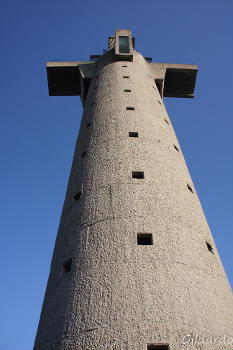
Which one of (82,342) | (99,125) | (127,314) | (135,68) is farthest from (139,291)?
(135,68)

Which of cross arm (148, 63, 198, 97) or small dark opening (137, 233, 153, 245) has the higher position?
cross arm (148, 63, 198, 97)

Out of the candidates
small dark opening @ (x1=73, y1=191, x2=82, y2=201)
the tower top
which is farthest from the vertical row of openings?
small dark opening @ (x1=73, y1=191, x2=82, y2=201)

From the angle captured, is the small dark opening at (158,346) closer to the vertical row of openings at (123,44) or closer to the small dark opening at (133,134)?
the small dark opening at (133,134)

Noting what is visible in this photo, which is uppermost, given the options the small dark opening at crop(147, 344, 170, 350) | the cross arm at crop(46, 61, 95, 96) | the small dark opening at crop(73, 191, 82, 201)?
the cross arm at crop(46, 61, 95, 96)

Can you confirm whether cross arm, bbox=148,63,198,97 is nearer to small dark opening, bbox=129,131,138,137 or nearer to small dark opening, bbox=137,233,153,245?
small dark opening, bbox=129,131,138,137

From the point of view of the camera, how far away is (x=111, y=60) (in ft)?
72.8

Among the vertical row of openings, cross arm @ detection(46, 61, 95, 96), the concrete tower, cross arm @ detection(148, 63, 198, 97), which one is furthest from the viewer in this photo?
cross arm @ detection(148, 63, 198, 97)

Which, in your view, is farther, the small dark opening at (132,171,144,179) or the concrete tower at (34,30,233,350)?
the small dark opening at (132,171,144,179)

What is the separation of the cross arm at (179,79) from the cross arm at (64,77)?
537 centimetres

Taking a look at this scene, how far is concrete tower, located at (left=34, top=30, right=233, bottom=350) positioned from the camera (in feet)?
23.5

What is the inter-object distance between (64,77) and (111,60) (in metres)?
5.48

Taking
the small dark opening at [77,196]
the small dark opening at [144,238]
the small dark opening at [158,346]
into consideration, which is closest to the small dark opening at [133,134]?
the small dark opening at [77,196]

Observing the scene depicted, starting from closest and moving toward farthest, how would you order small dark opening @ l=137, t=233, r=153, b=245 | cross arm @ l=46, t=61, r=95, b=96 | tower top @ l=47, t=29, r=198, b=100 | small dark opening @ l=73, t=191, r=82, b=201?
small dark opening @ l=137, t=233, r=153, b=245, small dark opening @ l=73, t=191, r=82, b=201, tower top @ l=47, t=29, r=198, b=100, cross arm @ l=46, t=61, r=95, b=96

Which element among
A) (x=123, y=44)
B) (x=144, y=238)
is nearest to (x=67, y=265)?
(x=144, y=238)
